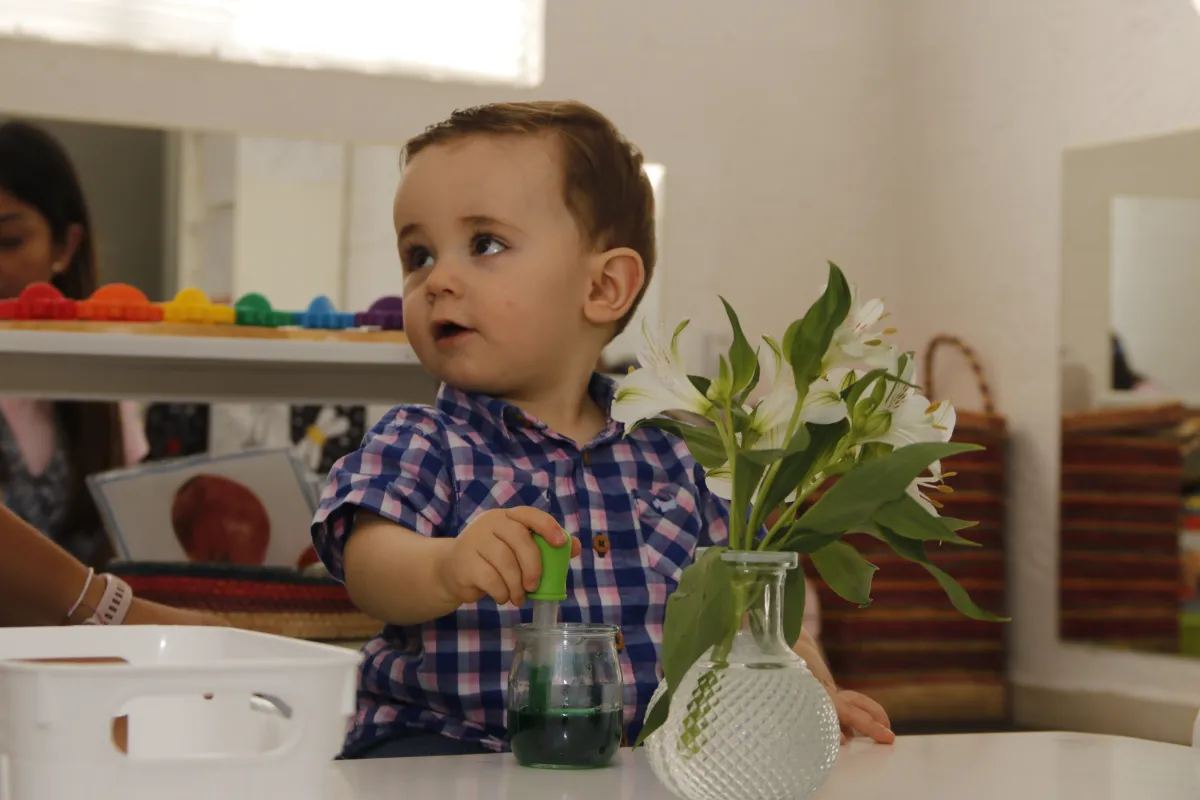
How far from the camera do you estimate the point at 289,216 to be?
330cm

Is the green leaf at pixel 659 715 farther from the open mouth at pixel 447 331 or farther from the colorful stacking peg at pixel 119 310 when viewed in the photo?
the colorful stacking peg at pixel 119 310

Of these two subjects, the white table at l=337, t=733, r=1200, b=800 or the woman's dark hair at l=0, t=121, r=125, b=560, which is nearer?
the white table at l=337, t=733, r=1200, b=800

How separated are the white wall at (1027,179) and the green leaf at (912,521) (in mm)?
2764

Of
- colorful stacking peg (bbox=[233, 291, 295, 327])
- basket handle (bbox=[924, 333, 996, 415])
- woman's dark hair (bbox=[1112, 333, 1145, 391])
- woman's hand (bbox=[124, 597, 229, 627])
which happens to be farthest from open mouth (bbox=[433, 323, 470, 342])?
basket handle (bbox=[924, 333, 996, 415])

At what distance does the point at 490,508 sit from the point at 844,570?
1.29 feet

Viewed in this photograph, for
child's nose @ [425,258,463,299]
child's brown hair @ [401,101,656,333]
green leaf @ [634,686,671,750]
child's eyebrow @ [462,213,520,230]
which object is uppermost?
child's brown hair @ [401,101,656,333]

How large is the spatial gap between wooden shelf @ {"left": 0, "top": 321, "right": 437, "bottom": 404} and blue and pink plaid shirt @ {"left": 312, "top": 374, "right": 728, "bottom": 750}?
48 centimetres

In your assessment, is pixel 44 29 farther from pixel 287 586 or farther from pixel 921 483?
pixel 921 483

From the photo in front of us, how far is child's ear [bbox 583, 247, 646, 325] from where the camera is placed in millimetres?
1105

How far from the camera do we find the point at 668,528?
1021mm

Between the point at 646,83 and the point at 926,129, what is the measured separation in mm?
823

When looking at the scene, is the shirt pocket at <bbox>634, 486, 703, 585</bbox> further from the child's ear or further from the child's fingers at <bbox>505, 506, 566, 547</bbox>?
the child's fingers at <bbox>505, 506, 566, 547</bbox>

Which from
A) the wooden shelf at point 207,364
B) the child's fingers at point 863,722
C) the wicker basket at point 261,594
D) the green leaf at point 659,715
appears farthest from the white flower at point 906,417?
the wicker basket at point 261,594

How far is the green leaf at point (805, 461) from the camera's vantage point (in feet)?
1.96
